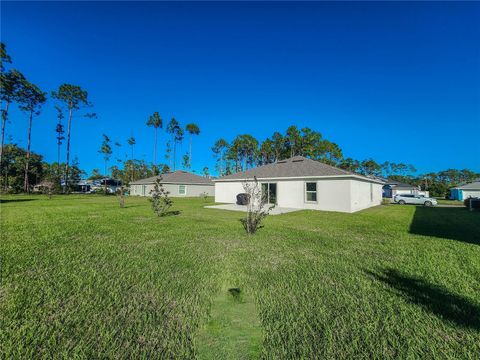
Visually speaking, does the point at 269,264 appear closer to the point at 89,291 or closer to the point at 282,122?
the point at 89,291

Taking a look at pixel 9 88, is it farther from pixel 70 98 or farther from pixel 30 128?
pixel 70 98

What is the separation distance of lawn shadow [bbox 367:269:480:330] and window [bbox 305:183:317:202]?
10194mm

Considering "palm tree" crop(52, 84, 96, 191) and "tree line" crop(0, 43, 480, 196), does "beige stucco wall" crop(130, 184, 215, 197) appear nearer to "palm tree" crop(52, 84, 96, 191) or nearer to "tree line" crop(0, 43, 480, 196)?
"tree line" crop(0, 43, 480, 196)

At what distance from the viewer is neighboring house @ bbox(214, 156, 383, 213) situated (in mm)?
12461

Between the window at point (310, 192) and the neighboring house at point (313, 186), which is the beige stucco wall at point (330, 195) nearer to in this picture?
the neighboring house at point (313, 186)

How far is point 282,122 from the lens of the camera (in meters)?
44.5

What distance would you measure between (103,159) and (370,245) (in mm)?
58008

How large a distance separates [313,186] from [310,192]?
457 millimetres

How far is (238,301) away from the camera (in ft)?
9.19

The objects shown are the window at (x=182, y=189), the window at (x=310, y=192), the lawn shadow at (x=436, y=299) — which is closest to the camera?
the lawn shadow at (x=436, y=299)

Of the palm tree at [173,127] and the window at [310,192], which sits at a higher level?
the palm tree at [173,127]

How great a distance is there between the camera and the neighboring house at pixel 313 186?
12.5 m

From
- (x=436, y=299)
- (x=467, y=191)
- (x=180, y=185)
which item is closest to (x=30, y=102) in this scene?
(x=180, y=185)

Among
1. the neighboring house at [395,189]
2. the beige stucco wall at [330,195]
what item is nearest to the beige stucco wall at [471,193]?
the neighboring house at [395,189]
